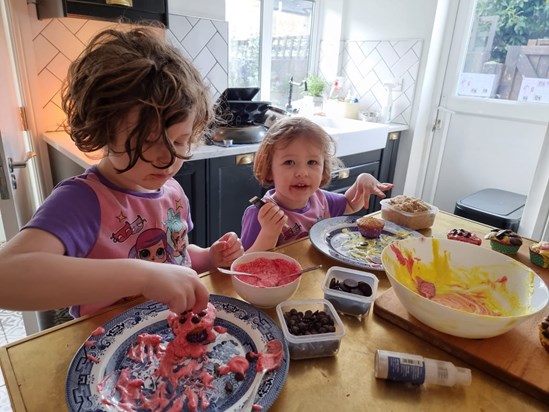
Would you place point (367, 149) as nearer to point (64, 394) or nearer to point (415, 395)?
point (415, 395)

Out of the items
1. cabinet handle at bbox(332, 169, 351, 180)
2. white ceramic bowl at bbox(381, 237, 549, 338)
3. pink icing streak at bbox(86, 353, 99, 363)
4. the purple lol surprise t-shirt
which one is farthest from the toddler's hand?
cabinet handle at bbox(332, 169, 351, 180)

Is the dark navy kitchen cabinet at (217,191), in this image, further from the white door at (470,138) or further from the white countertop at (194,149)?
the white door at (470,138)

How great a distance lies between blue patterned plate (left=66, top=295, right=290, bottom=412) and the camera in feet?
1.53

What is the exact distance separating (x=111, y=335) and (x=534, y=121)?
2.34 m

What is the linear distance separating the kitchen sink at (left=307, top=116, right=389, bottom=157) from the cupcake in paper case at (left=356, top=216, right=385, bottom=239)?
37.7 inches

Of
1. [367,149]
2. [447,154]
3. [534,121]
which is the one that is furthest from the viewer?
[447,154]

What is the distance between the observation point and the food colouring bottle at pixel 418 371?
0.52 metres

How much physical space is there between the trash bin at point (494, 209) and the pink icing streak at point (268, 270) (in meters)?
1.43

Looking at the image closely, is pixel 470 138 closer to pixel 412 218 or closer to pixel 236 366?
pixel 412 218

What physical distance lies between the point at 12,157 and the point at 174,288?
921 mm

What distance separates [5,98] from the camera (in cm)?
121

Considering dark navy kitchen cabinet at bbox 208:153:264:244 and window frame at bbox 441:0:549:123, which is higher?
window frame at bbox 441:0:549:123

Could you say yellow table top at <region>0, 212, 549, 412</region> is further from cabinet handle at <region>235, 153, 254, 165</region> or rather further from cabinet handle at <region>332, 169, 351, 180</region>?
cabinet handle at <region>332, 169, 351, 180</region>

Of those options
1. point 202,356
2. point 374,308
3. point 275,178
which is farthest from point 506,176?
point 202,356
